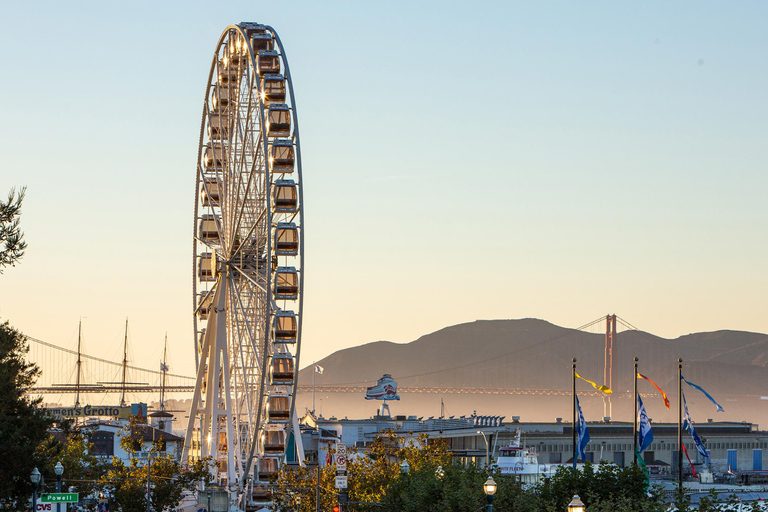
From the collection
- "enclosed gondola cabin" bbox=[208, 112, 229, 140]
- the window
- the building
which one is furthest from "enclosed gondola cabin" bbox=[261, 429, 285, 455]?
the window

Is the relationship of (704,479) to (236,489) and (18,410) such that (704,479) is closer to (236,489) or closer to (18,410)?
(236,489)

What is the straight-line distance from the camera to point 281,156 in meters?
74.6

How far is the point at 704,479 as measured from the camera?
118m

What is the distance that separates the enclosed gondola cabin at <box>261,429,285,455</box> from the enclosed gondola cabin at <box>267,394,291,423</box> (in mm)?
1443

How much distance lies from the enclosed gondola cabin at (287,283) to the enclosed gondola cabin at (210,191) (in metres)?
9.30

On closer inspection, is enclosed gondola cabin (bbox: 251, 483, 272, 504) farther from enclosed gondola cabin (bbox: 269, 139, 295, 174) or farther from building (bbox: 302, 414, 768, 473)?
building (bbox: 302, 414, 768, 473)

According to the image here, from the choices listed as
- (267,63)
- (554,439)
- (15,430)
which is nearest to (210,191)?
(267,63)

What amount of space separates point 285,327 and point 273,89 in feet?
45.1

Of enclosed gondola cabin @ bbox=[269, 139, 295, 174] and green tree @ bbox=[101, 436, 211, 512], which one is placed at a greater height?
enclosed gondola cabin @ bbox=[269, 139, 295, 174]

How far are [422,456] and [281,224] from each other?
2000 centimetres

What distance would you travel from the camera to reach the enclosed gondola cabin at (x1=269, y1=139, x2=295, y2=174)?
7425 cm

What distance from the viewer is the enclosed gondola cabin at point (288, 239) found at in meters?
74.6

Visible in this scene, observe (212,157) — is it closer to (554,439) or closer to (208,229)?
(208,229)

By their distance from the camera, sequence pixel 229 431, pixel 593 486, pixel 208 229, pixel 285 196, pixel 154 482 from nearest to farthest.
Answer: pixel 593 486
pixel 285 196
pixel 229 431
pixel 154 482
pixel 208 229
